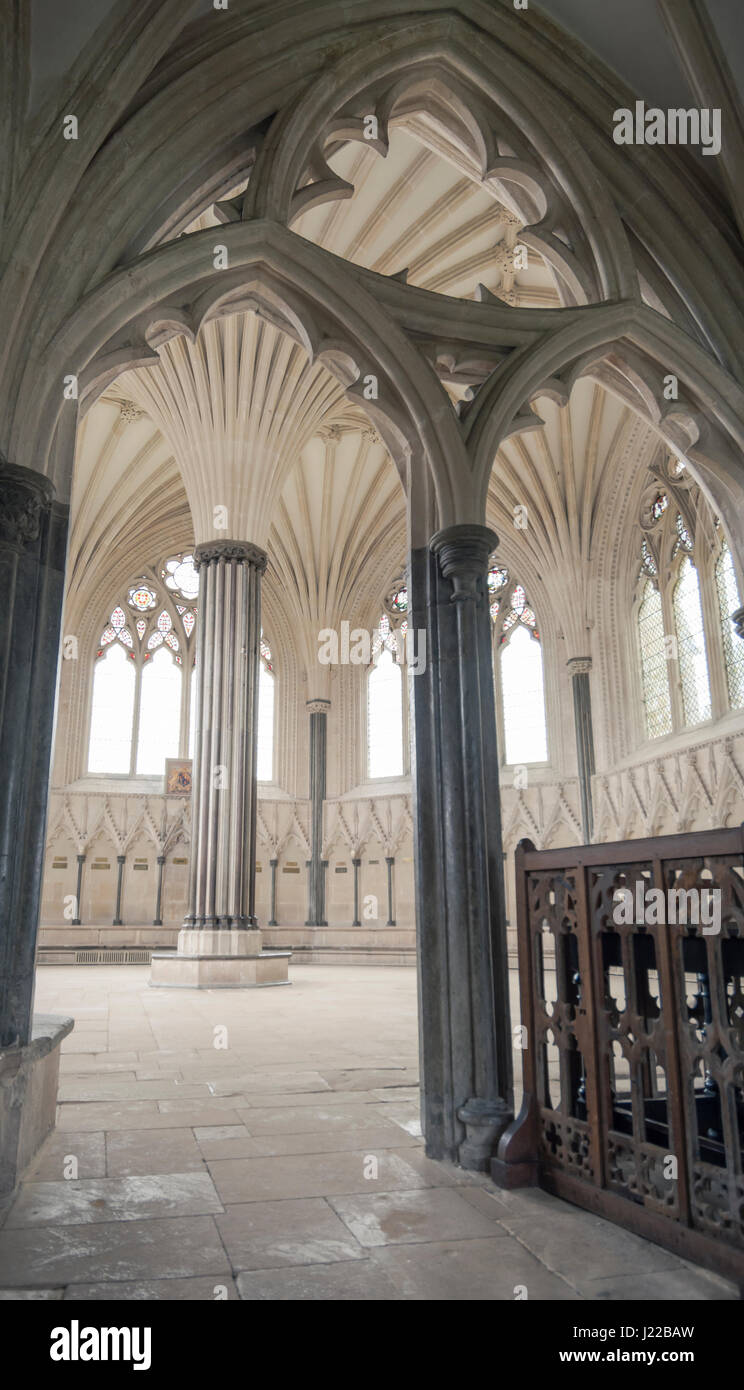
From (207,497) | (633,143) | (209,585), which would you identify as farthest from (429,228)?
(633,143)

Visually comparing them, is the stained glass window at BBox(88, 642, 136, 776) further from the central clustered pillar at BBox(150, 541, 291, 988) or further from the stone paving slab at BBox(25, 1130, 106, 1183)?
the stone paving slab at BBox(25, 1130, 106, 1183)

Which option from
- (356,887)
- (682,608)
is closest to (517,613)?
(682,608)

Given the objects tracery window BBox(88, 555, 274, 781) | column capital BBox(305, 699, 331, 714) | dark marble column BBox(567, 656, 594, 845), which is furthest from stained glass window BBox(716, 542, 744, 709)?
tracery window BBox(88, 555, 274, 781)

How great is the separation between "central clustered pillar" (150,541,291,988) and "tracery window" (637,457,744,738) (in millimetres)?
6810

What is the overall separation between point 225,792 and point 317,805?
731 centimetres

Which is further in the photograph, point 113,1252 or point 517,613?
point 517,613

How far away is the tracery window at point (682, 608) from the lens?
13688 millimetres

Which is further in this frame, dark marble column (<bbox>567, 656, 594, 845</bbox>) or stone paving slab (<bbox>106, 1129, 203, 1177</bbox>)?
dark marble column (<bbox>567, 656, 594, 845</bbox>)

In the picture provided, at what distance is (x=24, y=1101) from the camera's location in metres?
3.18

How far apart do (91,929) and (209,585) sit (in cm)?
815

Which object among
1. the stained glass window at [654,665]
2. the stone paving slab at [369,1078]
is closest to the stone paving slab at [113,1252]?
the stone paving slab at [369,1078]

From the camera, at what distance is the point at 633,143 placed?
541 centimetres

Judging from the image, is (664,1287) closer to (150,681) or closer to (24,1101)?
(24,1101)

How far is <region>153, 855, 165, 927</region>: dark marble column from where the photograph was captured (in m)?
18.0
